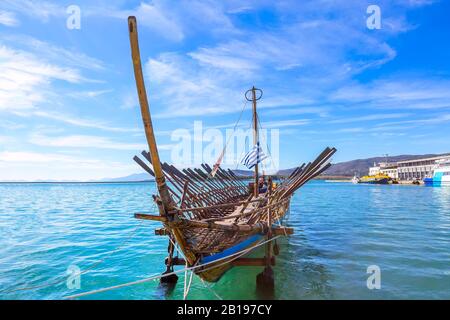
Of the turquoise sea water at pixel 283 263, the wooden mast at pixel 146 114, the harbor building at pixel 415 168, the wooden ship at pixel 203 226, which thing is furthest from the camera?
the harbor building at pixel 415 168

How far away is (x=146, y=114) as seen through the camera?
18.0 feet

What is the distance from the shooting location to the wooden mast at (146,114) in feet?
16.0

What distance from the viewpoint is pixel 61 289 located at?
10.3 m

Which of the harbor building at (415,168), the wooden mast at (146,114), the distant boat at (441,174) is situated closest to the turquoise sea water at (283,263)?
the wooden mast at (146,114)

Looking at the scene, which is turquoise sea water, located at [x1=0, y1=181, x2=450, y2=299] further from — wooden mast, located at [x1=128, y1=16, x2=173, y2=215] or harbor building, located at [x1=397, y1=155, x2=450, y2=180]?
harbor building, located at [x1=397, y1=155, x2=450, y2=180]

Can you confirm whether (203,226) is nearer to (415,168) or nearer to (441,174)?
(441,174)

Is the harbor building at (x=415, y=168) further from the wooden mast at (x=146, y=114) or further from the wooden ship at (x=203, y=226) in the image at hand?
the wooden mast at (x=146, y=114)

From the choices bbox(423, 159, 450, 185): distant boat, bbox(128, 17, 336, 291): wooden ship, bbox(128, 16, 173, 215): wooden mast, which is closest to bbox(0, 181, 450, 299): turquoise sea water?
bbox(128, 17, 336, 291): wooden ship

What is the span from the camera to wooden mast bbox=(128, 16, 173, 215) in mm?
4883

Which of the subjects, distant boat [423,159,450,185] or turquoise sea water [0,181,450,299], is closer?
turquoise sea water [0,181,450,299]

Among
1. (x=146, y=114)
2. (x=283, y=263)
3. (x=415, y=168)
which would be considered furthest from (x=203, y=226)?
(x=415, y=168)
